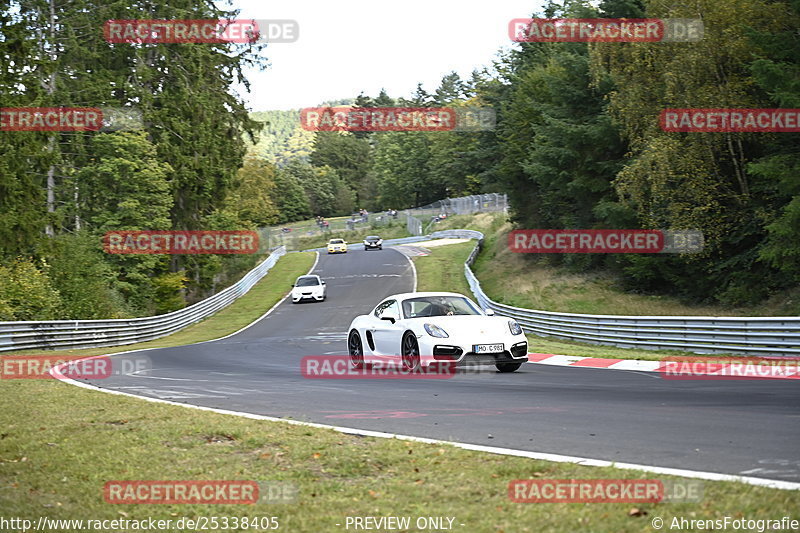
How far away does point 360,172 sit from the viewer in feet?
606

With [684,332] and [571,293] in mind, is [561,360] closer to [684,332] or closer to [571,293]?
[684,332]

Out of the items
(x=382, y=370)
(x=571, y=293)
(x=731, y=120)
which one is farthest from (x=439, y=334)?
(x=571, y=293)

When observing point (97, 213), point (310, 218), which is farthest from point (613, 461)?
point (310, 218)

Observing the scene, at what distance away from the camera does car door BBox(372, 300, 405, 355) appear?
14570 mm

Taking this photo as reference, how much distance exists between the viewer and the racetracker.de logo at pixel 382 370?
13633 millimetres

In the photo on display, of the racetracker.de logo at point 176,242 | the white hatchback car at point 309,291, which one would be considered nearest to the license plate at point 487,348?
the racetracker.de logo at point 176,242

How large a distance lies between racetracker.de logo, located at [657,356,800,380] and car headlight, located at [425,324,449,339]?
11.3ft

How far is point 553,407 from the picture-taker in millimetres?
9352

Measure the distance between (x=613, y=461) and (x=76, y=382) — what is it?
434 inches

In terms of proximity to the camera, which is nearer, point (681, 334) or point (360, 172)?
point (681, 334)

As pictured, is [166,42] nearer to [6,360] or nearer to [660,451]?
[6,360]

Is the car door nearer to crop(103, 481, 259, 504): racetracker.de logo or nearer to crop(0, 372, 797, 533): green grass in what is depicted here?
crop(0, 372, 797, 533): green grass

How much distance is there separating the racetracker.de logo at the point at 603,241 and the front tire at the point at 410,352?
18.3m

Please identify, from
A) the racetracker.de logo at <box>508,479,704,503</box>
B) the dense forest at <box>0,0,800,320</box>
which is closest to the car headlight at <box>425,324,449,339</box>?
the racetracker.de logo at <box>508,479,704,503</box>
